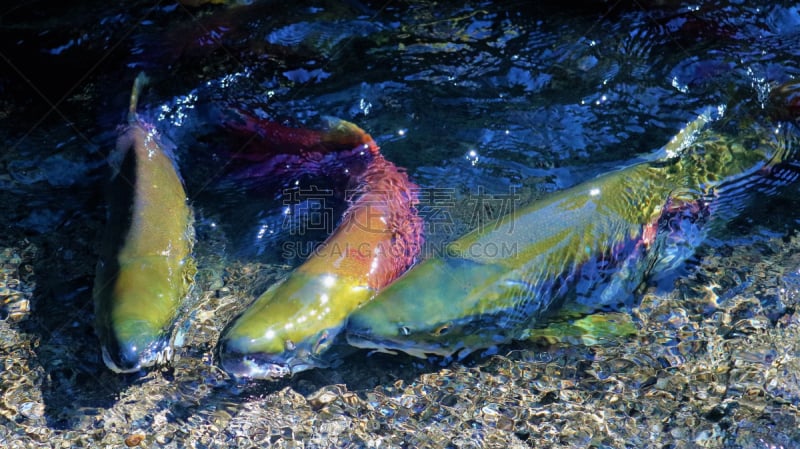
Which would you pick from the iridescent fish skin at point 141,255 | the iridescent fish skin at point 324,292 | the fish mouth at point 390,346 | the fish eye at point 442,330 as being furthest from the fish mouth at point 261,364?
the fish eye at point 442,330

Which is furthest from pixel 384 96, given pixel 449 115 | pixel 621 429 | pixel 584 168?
pixel 621 429

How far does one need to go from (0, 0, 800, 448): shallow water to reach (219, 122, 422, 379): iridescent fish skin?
0.56 ft

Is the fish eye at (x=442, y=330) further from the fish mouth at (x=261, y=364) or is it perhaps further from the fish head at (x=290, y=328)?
the fish mouth at (x=261, y=364)

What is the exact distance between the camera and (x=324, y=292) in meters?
3.09

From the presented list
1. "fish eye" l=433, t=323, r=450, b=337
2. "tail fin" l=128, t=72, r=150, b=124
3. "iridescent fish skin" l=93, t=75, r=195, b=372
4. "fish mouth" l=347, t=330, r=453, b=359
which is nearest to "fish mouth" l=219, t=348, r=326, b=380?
"fish mouth" l=347, t=330, r=453, b=359

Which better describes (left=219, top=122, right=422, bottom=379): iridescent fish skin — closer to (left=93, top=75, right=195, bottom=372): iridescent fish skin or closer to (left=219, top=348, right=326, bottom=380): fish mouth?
(left=219, top=348, right=326, bottom=380): fish mouth

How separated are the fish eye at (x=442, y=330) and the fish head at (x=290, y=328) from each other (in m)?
0.38

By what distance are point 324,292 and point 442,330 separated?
1.76ft

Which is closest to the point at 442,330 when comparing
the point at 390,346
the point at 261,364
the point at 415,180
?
the point at 390,346

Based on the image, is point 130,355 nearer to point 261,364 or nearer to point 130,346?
point 130,346

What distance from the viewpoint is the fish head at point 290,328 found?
2887mm

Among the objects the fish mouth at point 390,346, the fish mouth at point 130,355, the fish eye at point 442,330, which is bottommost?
the fish mouth at point 130,355

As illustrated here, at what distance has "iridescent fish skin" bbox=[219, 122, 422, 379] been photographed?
2904 millimetres

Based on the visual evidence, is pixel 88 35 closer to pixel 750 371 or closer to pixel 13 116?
pixel 13 116
